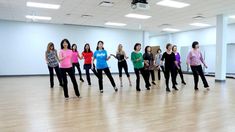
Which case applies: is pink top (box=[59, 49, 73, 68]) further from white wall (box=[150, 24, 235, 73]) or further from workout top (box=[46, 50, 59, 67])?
white wall (box=[150, 24, 235, 73])

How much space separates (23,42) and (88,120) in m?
9.72

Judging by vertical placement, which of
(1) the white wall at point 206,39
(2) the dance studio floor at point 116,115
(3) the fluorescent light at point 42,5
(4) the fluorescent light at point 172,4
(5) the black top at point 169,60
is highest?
(3) the fluorescent light at point 42,5

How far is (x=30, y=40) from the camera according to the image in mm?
11984

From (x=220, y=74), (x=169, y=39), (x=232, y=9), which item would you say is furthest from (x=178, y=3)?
(x=169, y=39)

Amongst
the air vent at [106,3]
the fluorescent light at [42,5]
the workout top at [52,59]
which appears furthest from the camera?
the fluorescent light at [42,5]

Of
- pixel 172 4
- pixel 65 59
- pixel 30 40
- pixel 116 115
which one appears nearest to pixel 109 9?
pixel 172 4

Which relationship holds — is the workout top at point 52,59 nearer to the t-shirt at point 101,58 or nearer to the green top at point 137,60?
the t-shirt at point 101,58

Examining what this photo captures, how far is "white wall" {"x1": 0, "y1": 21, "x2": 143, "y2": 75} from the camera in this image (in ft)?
37.7

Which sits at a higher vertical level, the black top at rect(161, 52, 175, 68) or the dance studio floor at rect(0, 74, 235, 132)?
the black top at rect(161, 52, 175, 68)

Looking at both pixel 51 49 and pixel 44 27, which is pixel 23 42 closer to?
pixel 44 27

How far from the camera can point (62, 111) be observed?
400cm

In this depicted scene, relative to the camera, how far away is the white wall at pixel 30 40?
11.5m

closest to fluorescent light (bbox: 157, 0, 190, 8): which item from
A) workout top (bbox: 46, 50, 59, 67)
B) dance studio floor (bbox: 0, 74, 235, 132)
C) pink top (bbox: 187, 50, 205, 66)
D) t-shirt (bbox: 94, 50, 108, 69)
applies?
pink top (bbox: 187, 50, 205, 66)

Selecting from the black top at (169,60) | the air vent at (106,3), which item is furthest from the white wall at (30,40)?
the black top at (169,60)
